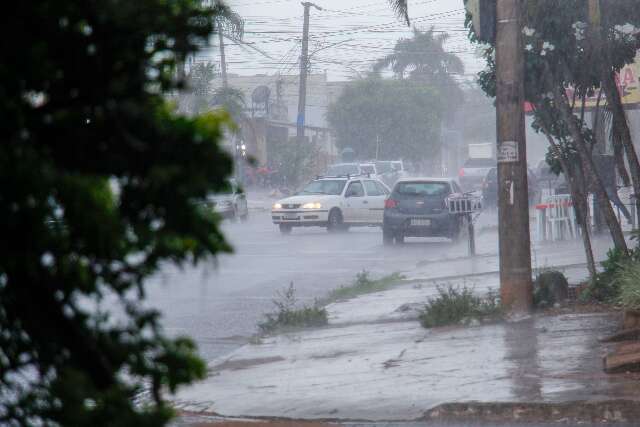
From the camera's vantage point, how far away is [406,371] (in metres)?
8.98

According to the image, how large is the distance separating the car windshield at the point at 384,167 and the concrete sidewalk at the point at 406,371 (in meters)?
38.5

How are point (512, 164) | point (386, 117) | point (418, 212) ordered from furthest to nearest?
point (386, 117)
point (418, 212)
point (512, 164)

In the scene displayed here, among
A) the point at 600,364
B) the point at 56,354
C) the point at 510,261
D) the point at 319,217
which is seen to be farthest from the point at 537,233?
the point at 56,354

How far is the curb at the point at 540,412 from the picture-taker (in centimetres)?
691

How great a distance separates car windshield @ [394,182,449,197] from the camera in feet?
88.6

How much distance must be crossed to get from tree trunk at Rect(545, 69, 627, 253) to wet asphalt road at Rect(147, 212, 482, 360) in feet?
14.7

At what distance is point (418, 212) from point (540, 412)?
1953 cm

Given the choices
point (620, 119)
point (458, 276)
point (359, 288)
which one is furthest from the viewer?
point (458, 276)

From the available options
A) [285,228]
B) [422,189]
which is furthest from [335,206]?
[422,189]

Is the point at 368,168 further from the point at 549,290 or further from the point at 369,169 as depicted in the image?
the point at 549,290

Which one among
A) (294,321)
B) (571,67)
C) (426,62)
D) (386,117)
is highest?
(426,62)

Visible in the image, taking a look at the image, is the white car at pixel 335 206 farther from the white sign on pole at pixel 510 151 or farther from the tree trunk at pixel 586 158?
the white sign on pole at pixel 510 151

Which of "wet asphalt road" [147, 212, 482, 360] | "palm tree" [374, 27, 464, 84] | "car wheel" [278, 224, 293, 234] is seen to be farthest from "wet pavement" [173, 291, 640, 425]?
"palm tree" [374, 27, 464, 84]

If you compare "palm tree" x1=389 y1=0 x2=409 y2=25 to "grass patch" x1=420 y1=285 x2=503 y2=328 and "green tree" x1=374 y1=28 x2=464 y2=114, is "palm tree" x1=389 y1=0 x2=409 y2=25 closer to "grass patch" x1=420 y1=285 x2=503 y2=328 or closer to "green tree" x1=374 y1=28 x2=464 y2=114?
"grass patch" x1=420 y1=285 x2=503 y2=328
